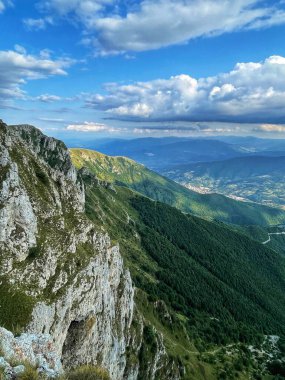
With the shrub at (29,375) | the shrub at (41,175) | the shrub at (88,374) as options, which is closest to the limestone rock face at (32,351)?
the shrub at (88,374)

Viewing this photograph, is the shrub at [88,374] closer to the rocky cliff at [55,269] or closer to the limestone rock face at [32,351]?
the limestone rock face at [32,351]

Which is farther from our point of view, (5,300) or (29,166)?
(29,166)

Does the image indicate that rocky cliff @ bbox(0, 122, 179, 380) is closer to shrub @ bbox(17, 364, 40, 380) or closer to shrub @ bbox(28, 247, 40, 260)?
shrub @ bbox(28, 247, 40, 260)

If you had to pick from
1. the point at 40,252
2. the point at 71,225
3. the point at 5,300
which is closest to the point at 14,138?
the point at 71,225

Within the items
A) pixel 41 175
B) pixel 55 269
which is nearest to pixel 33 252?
pixel 55 269

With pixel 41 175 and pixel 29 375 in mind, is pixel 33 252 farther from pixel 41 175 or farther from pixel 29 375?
pixel 29 375

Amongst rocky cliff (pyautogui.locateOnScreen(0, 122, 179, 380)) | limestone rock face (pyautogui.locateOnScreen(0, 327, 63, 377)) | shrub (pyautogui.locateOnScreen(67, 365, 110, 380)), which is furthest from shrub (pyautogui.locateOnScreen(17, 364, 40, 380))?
rocky cliff (pyautogui.locateOnScreen(0, 122, 179, 380))

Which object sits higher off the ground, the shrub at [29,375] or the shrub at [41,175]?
the shrub at [29,375]

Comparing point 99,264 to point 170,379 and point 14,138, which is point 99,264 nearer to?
point 14,138
